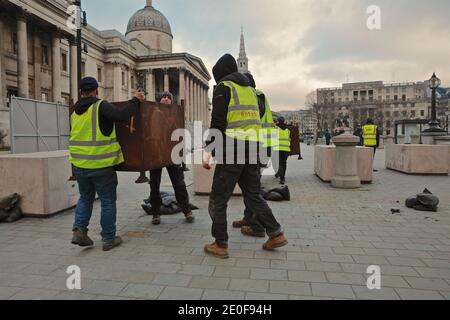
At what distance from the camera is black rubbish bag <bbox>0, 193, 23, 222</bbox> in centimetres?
538

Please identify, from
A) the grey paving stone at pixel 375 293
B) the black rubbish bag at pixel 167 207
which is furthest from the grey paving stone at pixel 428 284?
the black rubbish bag at pixel 167 207

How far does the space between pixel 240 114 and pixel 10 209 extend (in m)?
4.25

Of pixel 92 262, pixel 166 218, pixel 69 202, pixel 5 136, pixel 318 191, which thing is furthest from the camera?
pixel 5 136

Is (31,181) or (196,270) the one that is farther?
(31,181)

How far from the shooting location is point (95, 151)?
153 inches

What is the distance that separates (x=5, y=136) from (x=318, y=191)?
A: 28530 millimetres

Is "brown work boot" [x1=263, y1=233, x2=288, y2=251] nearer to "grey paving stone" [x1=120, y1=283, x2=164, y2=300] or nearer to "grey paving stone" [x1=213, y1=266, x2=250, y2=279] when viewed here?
"grey paving stone" [x1=213, y1=266, x2=250, y2=279]

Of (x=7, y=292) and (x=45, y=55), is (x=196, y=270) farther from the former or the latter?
(x=45, y=55)

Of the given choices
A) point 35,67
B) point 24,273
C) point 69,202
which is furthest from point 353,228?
point 35,67

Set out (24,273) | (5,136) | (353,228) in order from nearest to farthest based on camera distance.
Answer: (24,273) < (353,228) < (5,136)

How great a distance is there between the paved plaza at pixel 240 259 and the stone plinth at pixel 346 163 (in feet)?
7.90

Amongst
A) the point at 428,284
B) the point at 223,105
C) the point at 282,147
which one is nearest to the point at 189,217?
the point at 223,105

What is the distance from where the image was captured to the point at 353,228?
4.99 metres
